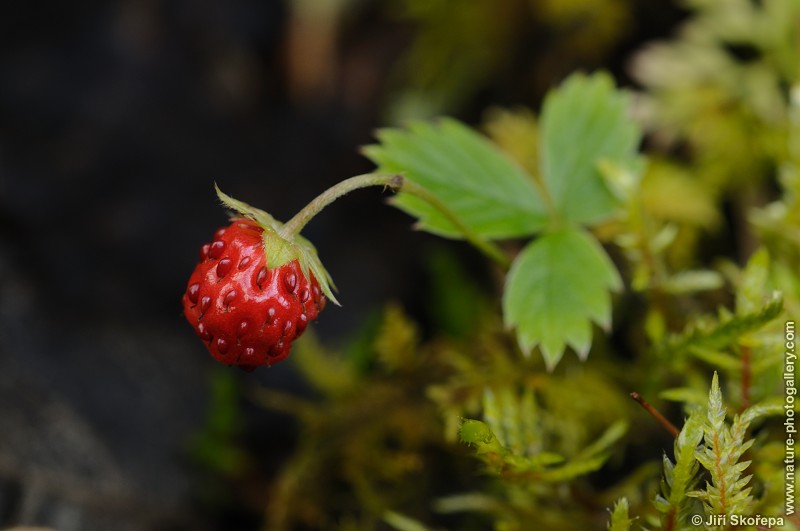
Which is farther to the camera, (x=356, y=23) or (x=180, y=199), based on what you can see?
(x=356, y=23)

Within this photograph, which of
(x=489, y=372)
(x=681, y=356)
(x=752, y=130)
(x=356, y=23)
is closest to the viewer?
(x=681, y=356)

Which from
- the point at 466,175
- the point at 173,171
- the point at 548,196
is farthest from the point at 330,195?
the point at 173,171

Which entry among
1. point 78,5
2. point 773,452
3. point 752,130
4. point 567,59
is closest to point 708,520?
point 773,452

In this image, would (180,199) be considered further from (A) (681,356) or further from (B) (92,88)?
(A) (681,356)

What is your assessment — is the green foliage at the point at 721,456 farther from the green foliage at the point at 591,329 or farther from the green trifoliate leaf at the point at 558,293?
the green trifoliate leaf at the point at 558,293

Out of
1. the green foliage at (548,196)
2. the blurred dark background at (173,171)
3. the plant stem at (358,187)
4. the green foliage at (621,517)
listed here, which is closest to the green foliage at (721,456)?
the green foliage at (621,517)

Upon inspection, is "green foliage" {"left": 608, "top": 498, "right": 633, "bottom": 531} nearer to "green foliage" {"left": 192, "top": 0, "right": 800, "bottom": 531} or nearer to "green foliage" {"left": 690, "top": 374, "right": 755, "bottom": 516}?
"green foliage" {"left": 192, "top": 0, "right": 800, "bottom": 531}

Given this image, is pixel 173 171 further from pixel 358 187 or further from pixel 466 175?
Result: pixel 358 187
